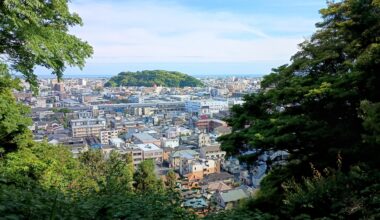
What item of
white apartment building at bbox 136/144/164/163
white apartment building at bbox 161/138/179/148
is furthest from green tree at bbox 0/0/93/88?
white apartment building at bbox 161/138/179/148

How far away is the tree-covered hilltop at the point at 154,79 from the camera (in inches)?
3499

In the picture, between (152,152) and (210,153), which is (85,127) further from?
(210,153)

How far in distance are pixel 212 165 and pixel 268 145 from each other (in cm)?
2164

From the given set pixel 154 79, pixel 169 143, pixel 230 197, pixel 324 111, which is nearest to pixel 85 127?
pixel 169 143

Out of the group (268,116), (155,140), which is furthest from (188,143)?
(268,116)

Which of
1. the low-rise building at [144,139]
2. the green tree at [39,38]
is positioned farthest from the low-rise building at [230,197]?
the low-rise building at [144,139]

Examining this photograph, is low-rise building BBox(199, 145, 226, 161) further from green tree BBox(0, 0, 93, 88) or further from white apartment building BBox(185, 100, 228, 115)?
green tree BBox(0, 0, 93, 88)

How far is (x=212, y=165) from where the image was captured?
26156 mm

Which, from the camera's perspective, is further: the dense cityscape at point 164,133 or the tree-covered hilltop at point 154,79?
the tree-covered hilltop at point 154,79

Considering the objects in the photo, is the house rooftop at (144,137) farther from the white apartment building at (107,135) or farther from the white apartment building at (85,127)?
the white apartment building at (85,127)

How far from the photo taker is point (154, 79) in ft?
293

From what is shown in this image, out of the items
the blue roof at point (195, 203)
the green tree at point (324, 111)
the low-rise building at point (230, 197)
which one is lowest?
the low-rise building at point (230, 197)

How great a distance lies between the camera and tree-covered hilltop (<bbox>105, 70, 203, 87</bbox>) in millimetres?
88875

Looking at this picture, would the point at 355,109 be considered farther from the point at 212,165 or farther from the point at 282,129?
the point at 212,165
